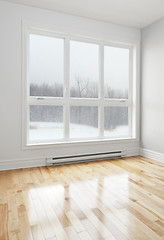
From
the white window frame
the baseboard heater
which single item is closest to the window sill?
the white window frame

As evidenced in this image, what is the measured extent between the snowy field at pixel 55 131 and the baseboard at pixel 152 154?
759 mm

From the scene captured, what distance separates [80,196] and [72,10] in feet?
10.2

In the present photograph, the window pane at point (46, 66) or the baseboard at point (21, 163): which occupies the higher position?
the window pane at point (46, 66)

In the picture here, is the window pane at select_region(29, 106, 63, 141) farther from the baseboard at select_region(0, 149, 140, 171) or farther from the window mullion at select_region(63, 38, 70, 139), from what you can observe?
the baseboard at select_region(0, 149, 140, 171)

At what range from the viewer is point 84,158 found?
3.62m

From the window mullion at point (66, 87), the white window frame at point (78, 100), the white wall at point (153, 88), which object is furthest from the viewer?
the white wall at point (153, 88)

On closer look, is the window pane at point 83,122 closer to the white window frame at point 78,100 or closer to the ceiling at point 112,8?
the white window frame at point 78,100

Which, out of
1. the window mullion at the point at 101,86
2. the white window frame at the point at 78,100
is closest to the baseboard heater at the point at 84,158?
the white window frame at the point at 78,100

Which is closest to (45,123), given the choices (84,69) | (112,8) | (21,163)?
(21,163)

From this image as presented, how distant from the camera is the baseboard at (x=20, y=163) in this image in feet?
10.2

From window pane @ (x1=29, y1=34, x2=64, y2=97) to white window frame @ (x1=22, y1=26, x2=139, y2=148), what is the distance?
82 millimetres

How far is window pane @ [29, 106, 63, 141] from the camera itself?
3.45 m

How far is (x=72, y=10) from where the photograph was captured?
340cm

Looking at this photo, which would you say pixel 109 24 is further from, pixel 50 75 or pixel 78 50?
pixel 50 75
